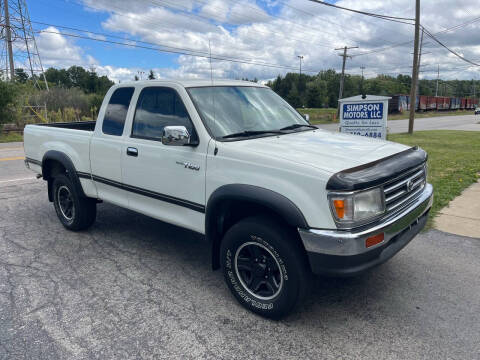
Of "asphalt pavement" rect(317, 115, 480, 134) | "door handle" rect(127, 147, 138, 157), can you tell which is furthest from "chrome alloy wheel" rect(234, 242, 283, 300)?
"asphalt pavement" rect(317, 115, 480, 134)

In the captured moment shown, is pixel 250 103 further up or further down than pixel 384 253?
further up

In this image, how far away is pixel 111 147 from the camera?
4.57m

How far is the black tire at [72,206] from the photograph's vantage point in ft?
17.2

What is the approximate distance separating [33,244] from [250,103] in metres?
3.26

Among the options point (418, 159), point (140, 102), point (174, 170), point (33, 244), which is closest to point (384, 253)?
point (418, 159)

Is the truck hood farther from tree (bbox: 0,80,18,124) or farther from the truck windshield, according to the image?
tree (bbox: 0,80,18,124)

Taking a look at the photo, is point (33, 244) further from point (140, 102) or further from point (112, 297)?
point (140, 102)

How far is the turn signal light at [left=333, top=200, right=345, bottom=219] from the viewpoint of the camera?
278 centimetres

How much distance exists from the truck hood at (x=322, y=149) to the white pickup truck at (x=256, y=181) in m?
0.01

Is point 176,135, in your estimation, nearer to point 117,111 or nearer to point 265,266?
point 265,266

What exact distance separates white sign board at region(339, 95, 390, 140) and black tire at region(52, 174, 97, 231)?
5.42m

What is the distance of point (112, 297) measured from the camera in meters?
3.69

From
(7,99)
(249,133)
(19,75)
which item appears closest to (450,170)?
(249,133)

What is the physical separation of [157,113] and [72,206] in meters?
2.23
